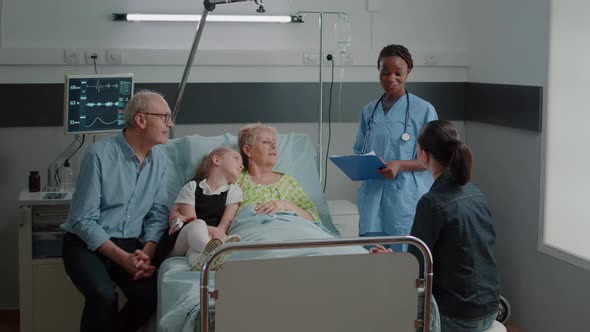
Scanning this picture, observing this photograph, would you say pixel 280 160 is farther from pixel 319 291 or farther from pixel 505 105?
pixel 319 291

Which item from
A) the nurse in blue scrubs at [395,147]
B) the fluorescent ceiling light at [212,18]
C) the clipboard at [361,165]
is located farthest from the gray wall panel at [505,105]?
the fluorescent ceiling light at [212,18]

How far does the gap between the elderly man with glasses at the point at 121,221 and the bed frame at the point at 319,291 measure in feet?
3.14

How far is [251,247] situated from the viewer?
8.53 ft

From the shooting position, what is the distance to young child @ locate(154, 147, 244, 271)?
11.9 feet

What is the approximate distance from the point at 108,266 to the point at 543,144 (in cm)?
232

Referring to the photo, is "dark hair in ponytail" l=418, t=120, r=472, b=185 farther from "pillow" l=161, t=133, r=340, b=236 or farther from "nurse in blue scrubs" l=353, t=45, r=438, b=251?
"pillow" l=161, t=133, r=340, b=236

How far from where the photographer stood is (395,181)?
13.3ft

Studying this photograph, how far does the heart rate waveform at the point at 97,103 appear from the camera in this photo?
4234 millimetres

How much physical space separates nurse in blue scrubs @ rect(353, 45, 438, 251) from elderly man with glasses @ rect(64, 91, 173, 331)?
1026mm

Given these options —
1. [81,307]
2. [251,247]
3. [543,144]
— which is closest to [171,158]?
[81,307]

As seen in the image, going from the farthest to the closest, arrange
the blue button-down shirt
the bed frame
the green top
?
1. the green top
2. the blue button-down shirt
3. the bed frame

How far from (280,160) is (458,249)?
1548 millimetres

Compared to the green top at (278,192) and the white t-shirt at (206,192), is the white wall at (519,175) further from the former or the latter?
the white t-shirt at (206,192)

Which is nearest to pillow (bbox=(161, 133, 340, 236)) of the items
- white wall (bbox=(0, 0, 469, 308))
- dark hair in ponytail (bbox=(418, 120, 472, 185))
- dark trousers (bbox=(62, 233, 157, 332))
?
dark trousers (bbox=(62, 233, 157, 332))
